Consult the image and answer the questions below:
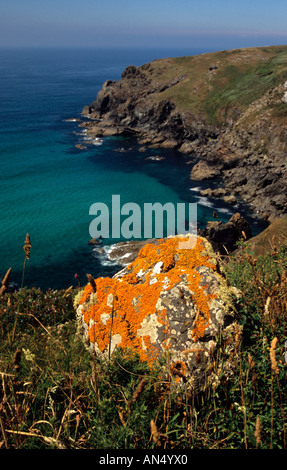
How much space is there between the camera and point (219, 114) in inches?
3836

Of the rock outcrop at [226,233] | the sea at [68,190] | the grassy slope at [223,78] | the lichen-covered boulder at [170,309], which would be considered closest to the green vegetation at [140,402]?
the lichen-covered boulder at [170,309]

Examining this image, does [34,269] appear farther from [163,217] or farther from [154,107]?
[154,107]

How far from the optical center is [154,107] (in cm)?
10450

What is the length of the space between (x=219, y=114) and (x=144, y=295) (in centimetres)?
10031

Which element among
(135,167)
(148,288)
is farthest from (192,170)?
(148,288)

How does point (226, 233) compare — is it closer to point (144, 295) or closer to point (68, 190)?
point (68, 190)

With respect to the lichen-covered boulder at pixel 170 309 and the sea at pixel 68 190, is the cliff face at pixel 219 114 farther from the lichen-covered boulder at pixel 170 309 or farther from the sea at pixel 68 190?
the lichen-covered boulder at pixel 170 309

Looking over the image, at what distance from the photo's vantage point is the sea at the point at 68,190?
42750 mm

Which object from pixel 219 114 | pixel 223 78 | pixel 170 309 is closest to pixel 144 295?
pixel 170 309

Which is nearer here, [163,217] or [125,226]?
[125,226]

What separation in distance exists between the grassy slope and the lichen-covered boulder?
8588 cm

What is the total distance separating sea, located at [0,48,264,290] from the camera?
140 feet

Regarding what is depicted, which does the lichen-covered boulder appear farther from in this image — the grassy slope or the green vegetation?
the grassy slope
